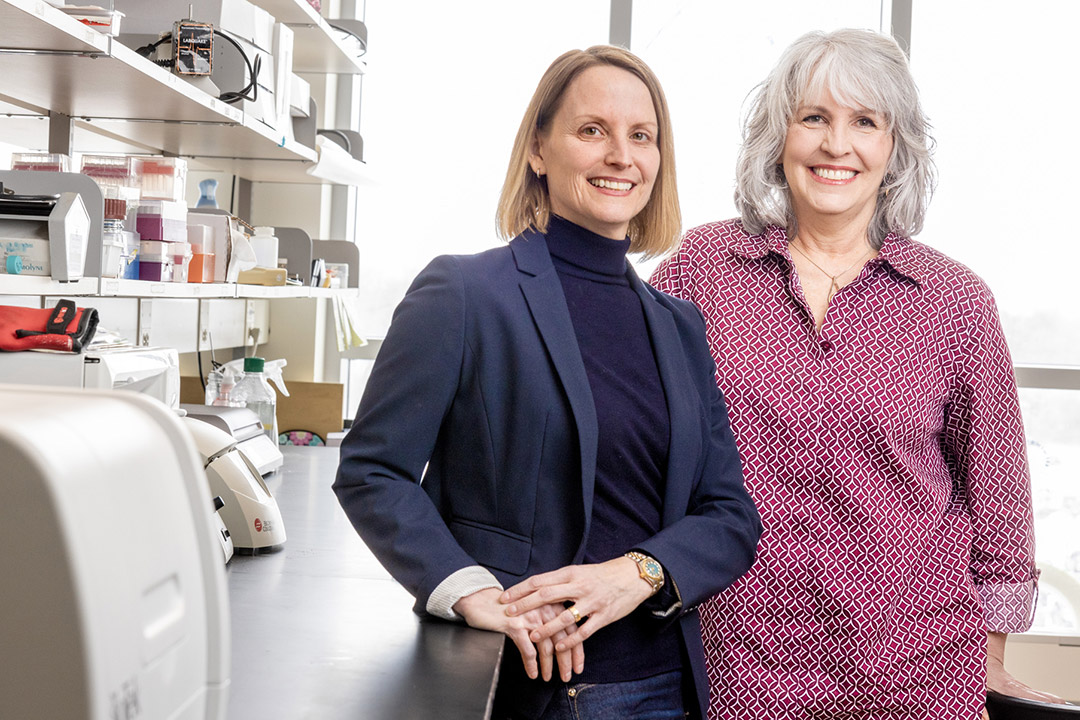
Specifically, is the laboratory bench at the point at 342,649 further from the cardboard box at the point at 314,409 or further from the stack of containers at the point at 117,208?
the cardboard box at the point at 314,409

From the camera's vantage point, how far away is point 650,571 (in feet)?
3.97

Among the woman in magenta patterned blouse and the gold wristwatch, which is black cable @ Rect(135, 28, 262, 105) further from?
the gold wristwatch

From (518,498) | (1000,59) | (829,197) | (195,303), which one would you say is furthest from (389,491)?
(1000,59)

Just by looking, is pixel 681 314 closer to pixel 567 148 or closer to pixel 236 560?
pixel 567 148

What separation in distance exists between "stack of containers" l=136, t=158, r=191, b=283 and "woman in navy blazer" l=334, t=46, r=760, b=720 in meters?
0.82

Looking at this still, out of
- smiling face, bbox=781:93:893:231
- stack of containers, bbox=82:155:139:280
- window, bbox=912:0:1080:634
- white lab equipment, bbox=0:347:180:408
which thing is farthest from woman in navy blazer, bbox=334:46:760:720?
window, bbox=912:0:1080:634

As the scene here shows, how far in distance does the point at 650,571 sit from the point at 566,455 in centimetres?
18

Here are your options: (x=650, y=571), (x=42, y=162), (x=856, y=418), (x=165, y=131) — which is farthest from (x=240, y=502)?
(x=165, y=131)

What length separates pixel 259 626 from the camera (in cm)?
126

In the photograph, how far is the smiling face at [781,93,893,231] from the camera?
5.18 ft

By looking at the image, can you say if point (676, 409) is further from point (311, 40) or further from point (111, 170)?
point (311, 40)

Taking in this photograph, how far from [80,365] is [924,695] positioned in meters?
1.40

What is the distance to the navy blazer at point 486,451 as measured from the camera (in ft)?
3.90

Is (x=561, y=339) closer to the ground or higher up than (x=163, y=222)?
closer to the ground
